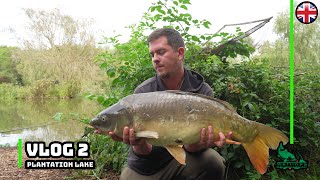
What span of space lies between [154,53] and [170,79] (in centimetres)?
20

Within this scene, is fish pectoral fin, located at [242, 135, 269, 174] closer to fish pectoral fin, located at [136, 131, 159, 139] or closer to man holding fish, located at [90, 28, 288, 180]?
man holding fish, located at [90, 28, 288, 180]

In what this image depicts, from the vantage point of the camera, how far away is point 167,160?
1.88 metres

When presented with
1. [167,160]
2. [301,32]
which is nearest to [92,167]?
[167,160]

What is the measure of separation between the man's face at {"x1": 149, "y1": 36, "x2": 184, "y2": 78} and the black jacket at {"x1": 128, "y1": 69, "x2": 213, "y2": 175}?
0.10 metres

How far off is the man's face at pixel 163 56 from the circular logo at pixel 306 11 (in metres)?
1.72

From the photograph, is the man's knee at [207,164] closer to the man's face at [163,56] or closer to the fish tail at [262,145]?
the fish tail at [262,145]

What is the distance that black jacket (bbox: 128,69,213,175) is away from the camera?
1.83 meters

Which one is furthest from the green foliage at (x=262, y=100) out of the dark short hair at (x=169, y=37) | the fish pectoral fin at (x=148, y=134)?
the fish pectoral fin at (x=148, y=134)

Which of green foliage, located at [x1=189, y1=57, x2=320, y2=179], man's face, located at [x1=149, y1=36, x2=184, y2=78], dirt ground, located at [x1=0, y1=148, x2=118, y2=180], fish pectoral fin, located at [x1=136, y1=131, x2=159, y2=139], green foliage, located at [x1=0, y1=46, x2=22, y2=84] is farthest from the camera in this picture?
green foliage, located at [x1=0, y1=46, x2=22, y2=84]

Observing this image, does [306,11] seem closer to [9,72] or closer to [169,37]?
[169,37]

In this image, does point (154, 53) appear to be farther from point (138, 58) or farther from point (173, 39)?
point (138, 58)

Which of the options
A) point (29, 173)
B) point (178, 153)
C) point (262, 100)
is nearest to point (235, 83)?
point (262, 100)

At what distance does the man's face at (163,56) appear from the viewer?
1787 mm

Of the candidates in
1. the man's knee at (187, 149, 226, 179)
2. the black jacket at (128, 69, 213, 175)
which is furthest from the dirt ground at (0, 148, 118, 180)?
the man's knee at (187, 149, 226, 179)
